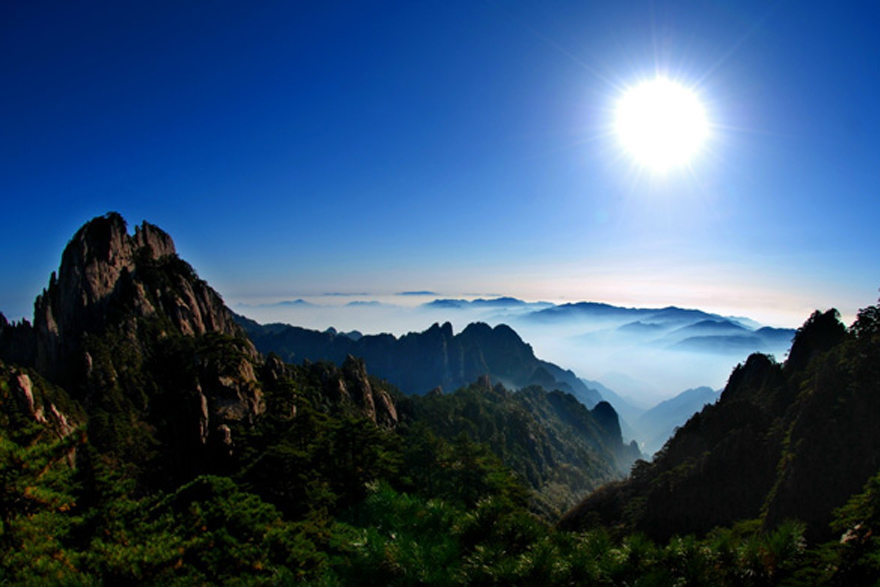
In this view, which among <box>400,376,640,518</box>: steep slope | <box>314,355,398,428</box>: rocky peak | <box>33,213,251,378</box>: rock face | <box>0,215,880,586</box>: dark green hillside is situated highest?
<box>33,213,251,378</box>: rock face

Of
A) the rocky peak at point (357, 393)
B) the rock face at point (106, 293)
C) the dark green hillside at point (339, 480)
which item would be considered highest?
the rock face at point (106, 293)

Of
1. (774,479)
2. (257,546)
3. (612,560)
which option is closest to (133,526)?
(257,546)

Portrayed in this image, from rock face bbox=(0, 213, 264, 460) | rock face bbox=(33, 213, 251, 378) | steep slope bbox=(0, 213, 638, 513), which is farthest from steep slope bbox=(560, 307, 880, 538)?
rock face bbox=(33, 213, 251, 378)

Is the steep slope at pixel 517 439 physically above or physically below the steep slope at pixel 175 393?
below

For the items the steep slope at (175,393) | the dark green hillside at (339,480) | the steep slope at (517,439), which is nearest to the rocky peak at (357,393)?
the steep slope at (175,393)

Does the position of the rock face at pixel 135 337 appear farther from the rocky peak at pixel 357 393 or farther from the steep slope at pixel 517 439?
the steep slope at pixel 517 439

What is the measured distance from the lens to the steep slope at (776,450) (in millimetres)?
24031

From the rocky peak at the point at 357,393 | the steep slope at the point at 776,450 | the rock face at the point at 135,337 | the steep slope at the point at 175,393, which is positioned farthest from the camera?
the rocky peak at the point at 357,393

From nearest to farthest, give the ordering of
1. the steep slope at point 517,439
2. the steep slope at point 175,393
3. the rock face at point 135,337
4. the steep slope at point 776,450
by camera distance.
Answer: the steep slope at point 776,450 < the steep slope at point 175,393 < the rock face at point 135,337 < the steep slope at point 517,439

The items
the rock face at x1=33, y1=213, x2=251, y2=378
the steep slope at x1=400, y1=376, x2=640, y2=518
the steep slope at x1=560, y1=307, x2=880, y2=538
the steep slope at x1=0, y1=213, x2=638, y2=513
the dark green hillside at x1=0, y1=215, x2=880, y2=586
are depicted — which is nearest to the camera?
the dark green hillside at x1=0, y1=215, x2=880, y2=586

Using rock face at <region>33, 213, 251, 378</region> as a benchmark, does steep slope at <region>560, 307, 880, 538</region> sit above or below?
below

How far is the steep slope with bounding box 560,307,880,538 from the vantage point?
24.0m

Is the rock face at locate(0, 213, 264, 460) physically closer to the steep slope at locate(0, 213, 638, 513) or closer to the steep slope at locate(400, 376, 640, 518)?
the steep slope at locate(0, 213, 638, 513)

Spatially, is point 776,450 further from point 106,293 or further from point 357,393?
point 106,293
